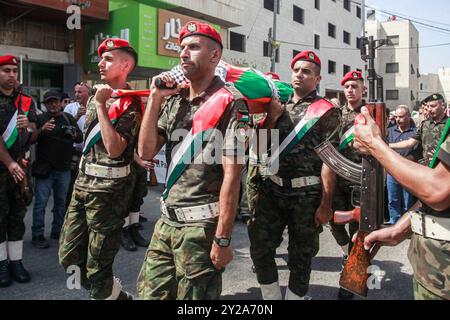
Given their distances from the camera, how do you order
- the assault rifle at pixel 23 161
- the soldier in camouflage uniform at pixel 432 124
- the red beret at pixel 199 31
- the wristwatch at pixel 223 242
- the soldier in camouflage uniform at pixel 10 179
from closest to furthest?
the wristwatch at pixel 223 242 < the red beret at pixel 199 31 < the soldier in camouflage uniform at pixel 10 179 < the assault rifle at pixel 23 161 < the soldier in camouflage uniform at pixel 432 124

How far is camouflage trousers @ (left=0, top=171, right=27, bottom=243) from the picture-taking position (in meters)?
4.04

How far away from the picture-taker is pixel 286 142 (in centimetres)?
342

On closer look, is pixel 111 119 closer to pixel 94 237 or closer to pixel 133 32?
pixel 94 237

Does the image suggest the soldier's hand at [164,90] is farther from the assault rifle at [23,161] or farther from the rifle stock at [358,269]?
the assault rifle at [23,161]

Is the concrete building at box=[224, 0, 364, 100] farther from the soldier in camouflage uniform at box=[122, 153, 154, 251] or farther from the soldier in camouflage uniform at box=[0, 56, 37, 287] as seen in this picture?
the soldier in camouflage uniform at box=[0, 56, 37, 287]

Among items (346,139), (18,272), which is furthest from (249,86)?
(18,272)

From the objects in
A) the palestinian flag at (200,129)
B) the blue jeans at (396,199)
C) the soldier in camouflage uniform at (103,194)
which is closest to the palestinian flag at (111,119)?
the soldier in camouflage uniform at (103,194)

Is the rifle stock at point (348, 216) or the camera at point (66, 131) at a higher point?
the camera at point (66, 131)

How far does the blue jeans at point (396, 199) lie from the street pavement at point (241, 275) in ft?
3.97

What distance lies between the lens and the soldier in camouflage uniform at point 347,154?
4.29 metres

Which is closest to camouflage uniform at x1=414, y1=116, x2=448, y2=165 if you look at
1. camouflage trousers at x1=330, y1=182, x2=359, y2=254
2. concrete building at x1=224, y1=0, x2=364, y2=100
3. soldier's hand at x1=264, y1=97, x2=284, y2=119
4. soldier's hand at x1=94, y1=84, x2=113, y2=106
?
camouflage trousers at x1=330, y1=182, x2=359, y2=254
